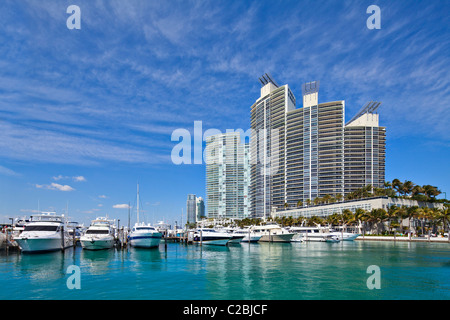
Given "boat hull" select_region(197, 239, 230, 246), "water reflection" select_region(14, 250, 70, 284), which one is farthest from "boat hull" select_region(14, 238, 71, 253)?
"boat hull" select_region(197, 239, 230, 246)

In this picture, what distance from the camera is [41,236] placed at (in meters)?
53.3

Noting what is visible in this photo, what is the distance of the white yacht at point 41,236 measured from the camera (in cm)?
5250

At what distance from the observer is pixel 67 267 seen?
132 feet

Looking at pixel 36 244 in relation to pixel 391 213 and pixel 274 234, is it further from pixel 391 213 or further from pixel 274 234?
pixel 391 213

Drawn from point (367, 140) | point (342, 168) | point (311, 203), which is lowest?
point (311, 203)

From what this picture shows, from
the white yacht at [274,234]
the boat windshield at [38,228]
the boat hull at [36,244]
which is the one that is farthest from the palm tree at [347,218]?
the boat windshield at [38,228]

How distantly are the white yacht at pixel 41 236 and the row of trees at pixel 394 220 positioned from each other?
10943 centimetres

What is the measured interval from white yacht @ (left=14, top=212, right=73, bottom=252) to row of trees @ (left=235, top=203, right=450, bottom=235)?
109 metres

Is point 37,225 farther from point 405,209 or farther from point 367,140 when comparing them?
point 367,140

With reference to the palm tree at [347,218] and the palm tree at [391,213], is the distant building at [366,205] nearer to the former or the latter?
the palm tree at [391,213]
